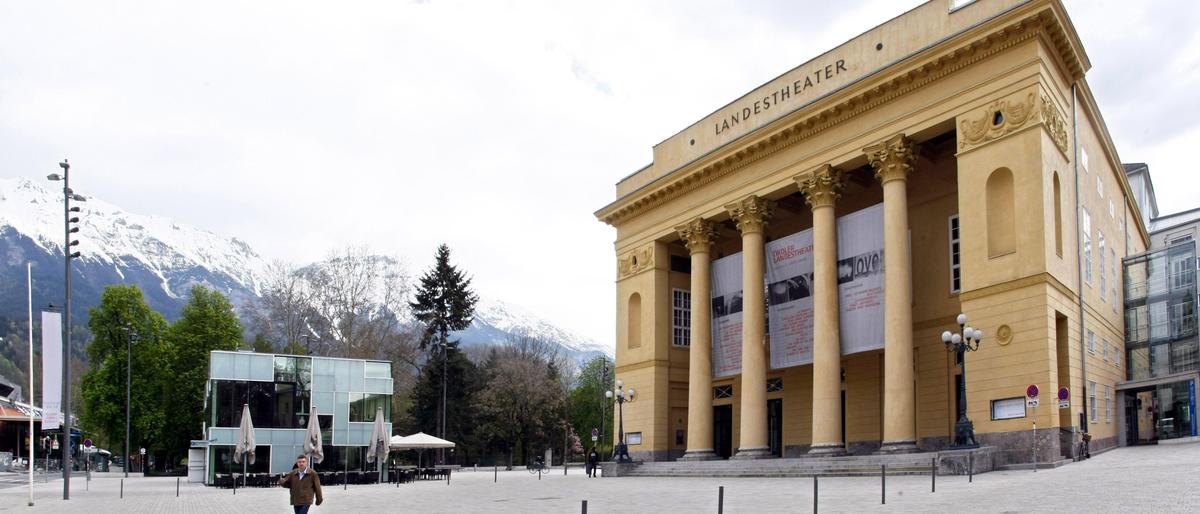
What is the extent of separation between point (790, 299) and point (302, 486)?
2598cm

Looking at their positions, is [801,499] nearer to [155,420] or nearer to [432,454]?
[155,420]

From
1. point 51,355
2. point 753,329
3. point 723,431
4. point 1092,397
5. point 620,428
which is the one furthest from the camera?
point 723,431

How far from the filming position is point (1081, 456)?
28141mm

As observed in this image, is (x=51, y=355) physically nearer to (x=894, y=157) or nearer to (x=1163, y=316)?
(x=894, y=157)

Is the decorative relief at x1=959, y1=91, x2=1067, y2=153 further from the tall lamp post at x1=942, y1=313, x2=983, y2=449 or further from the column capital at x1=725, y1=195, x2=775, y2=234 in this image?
the column capital at x1=725, y1=195, x2=775, y2=234

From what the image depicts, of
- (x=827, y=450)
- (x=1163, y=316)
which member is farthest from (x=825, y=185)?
(x=1163, y=316)

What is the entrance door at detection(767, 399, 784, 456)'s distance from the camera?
42406 millimetres

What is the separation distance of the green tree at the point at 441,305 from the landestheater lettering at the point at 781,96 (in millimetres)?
41788

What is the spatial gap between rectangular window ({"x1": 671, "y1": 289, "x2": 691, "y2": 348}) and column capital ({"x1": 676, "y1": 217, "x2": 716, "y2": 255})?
418 centimetres

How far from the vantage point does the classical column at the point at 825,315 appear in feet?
113

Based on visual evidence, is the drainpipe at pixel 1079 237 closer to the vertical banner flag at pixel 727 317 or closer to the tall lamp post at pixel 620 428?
the vertical banner flag at pixel 727 317

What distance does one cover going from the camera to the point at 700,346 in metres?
42.2

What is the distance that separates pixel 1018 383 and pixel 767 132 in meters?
14.3

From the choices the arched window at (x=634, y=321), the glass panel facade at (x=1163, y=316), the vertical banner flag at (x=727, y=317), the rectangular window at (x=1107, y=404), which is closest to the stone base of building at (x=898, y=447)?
the rectangular window at (x=1107, y=404)
